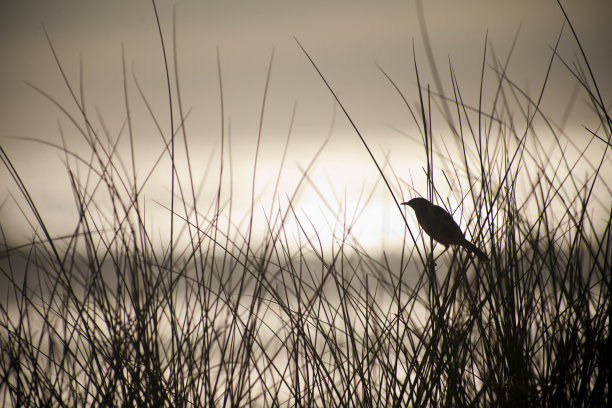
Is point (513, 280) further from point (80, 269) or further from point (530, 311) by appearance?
point (80, 269)

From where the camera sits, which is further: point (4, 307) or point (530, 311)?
point (4, 307)

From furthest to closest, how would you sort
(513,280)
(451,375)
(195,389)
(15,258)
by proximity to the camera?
1. (15,258)
2. (195,389)
3. (513,280)
4. (451,375)

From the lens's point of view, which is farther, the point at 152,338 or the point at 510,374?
the point at 152,338

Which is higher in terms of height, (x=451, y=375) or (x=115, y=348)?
(x=115, y=348)

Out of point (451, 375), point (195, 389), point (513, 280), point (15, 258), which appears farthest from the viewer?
point (15, 258)

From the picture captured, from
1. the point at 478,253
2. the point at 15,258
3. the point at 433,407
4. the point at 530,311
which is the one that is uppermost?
the point at 15,258

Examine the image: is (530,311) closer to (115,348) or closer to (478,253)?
(478,253)

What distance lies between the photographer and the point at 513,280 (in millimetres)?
899

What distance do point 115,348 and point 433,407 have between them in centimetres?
61

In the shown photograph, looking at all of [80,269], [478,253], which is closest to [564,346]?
[478,253]

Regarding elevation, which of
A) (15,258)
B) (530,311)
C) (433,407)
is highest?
(15,258)

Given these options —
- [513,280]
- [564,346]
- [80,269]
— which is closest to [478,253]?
[513,280]

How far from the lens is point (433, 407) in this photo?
862 mm

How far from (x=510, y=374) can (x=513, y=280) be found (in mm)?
166
